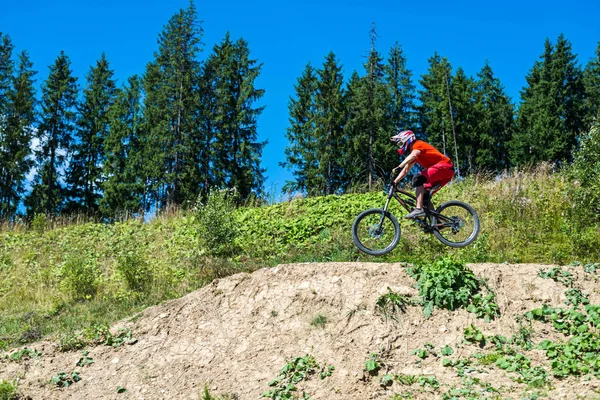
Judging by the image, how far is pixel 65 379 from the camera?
8.00 meters

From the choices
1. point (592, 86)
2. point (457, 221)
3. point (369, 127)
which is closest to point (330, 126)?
point (369, 127)

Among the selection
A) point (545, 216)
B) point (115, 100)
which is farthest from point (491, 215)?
point (115, 100)

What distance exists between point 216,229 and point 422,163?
489cm

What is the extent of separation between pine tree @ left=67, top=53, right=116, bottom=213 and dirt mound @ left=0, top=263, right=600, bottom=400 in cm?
2861

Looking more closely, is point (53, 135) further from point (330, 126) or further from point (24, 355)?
point (24, 355)

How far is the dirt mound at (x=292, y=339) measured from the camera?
706 centimetres

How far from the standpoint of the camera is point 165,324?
902cm

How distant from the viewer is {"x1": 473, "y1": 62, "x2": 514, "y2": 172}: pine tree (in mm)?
42312

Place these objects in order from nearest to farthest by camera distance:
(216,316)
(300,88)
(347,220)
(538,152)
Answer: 1. (216,316)
2. (347,220)
3. (300,88)
4. (538,152)

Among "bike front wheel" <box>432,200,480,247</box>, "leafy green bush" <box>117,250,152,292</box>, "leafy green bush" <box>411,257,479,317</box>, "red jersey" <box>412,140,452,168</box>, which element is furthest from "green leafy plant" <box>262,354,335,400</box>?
"leafy green bush" <box>117,250,152,292</box>

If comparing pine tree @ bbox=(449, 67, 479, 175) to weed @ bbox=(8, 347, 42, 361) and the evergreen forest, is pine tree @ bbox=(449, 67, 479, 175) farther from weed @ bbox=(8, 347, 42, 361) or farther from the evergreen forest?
weed @ bbox=(8, 347, 42, 361)

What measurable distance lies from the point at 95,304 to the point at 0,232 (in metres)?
10.1

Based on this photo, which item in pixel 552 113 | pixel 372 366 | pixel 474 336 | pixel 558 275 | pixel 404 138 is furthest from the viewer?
pixel 552 113

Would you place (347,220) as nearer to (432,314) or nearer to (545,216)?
(545,216)
